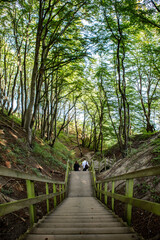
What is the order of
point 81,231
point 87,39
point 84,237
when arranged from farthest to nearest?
point 87,39 → point 81,231 → point 84,237

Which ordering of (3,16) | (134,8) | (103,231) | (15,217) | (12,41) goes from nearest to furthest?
(103,231) < (15,217) < (134,8) < (3,16) < (12,41)

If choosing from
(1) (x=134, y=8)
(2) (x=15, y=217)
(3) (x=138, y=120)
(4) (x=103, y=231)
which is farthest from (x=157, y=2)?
(3) (x=138, y=120)

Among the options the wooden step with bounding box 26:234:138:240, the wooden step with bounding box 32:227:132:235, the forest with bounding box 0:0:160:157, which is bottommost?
the wooden step with bounding box 32:227:132:235

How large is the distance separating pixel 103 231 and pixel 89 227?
0.36 meters

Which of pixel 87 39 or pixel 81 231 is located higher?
pixel 87 39

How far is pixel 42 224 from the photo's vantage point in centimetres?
324

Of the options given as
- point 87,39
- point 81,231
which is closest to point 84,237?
point 81,231

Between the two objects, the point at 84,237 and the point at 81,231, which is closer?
the point at 84,237

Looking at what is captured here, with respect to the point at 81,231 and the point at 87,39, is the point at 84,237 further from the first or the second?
the point at 87,39

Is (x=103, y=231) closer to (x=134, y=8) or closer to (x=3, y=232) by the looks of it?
(x=3, y=232)

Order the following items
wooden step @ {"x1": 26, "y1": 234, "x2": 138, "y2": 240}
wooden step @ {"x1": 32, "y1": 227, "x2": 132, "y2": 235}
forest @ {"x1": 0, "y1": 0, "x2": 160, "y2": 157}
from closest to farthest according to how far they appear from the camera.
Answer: wooden step @ {"x1": 26, "y1": 234, "x2": 138, "y2": 240} < wooden step @ {"x1": 32, "y1": 227, "x2": 132, "y2": 235} < forest @ {"x1": 0, "y1": 0, "x2": 160, "y2": 157}

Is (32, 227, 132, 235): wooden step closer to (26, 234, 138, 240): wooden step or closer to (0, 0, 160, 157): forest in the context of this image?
(26, 234, 138, 240): wooden step

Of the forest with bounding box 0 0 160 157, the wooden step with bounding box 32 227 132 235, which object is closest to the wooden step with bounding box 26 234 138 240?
the wooden step with bounding box 32 227 132 235

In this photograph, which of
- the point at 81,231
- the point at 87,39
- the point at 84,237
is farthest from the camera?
the point at 87,39
